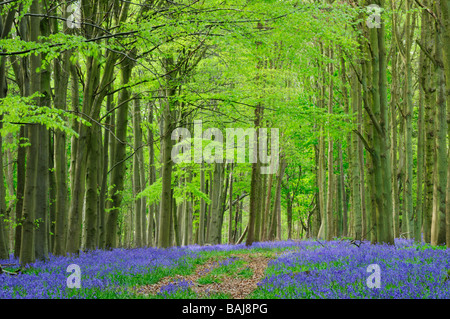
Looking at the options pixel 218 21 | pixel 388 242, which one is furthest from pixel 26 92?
pixel 388 242

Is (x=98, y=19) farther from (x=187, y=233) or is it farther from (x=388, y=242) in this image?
(x=187, y=233)

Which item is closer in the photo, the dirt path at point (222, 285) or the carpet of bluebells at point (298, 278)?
the carpet of bluebells at point (298, 278)

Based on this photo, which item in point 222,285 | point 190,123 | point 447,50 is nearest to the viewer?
point 222,285

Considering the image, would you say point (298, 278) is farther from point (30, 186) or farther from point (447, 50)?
point (30, 186)

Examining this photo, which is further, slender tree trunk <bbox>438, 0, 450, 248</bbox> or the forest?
slender tree trunk <bbox>438, 0, 450, 248</bbox>

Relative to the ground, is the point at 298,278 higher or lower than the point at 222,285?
higher

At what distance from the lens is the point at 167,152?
653 inches

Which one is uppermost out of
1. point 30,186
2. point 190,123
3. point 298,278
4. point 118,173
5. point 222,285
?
point 190,123

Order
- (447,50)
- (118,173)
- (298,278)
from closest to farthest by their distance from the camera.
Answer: (298,278) → (447,50) → (118,173)

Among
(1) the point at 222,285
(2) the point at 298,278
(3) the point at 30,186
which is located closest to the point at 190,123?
(3) the point at 30,186

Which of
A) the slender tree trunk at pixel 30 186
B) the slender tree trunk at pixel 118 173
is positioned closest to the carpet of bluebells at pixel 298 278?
the slender tree trunk at pixel 30 186

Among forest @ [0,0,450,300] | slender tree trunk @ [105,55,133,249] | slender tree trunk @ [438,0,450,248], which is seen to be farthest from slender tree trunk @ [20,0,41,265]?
slender tree trunk @ [438,0,450,248]

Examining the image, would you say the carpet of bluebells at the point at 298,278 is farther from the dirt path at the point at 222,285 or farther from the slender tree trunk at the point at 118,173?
the slender tree trunk at the point at 118,173

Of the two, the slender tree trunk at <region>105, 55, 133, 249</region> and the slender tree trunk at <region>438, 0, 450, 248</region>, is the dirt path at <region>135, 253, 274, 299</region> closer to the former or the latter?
the slender tree trunk at <region>438, 0, 450, 248</region>
